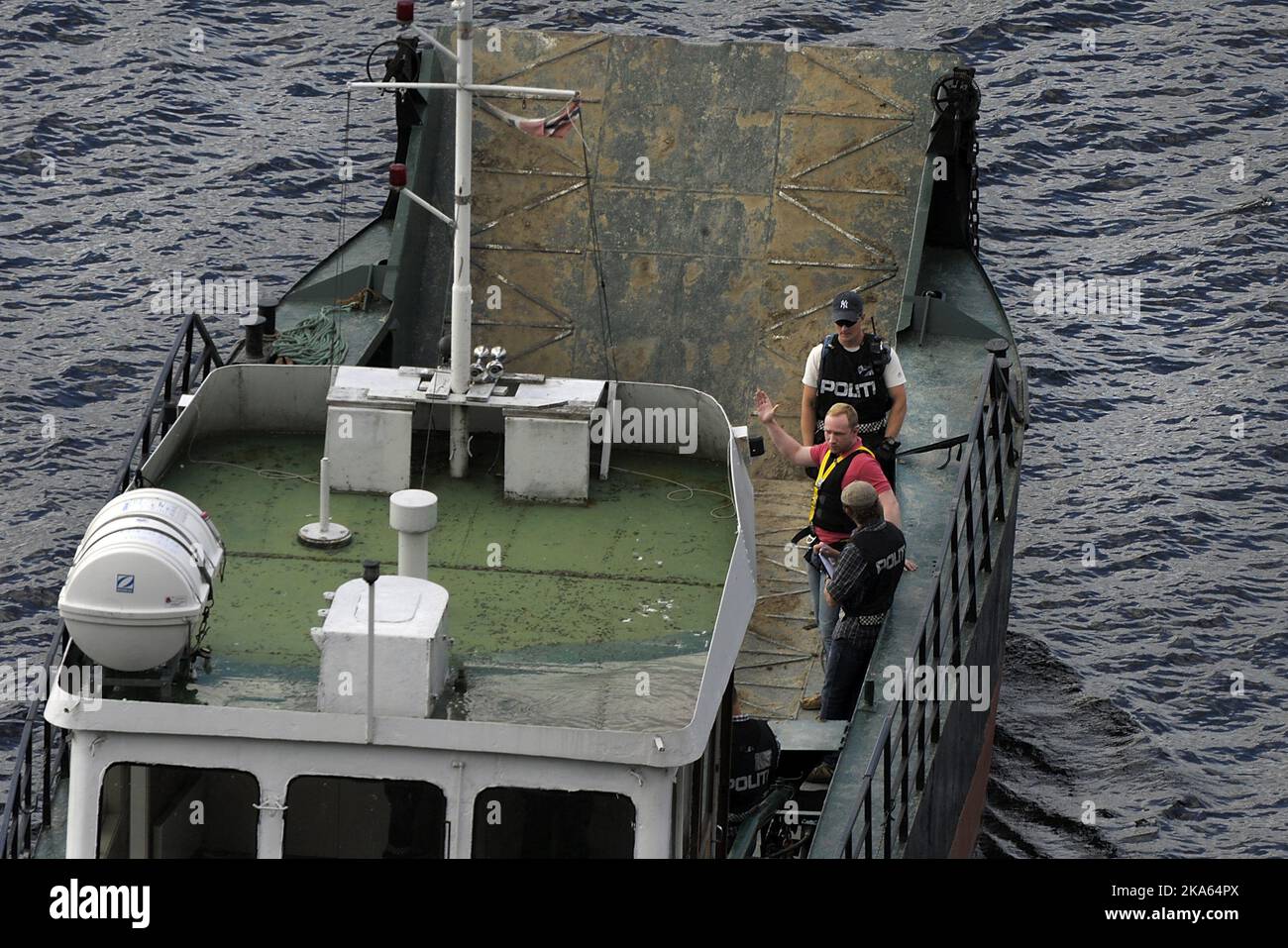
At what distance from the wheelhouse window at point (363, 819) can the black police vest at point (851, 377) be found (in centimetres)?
662

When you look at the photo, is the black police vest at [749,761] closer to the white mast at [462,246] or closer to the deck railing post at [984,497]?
the white mast at [462,246]

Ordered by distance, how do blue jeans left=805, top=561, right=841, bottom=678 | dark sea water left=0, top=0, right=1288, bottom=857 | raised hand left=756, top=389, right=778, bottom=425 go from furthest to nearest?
dark sea water left=0, top=0, right=1288, bottom=857
blue jeans left=805, top=561, right=841, bottom=678
raised hand left=756, top=389, right=778, bottom=425

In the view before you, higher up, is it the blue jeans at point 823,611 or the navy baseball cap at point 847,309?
the navy baseball cap at point 847,309

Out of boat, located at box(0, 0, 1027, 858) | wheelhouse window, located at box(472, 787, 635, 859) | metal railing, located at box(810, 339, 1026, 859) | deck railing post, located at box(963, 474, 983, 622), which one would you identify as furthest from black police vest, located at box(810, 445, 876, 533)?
wheelhouse window, located at box(472, 787, 635, 859)

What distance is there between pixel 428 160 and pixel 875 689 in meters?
9.56

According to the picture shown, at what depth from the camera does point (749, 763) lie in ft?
48.2

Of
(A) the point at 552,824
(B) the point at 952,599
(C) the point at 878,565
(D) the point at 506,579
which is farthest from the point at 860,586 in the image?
(A) the point at 552,824

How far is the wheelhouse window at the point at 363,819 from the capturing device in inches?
450

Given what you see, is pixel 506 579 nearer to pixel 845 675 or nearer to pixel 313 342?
pixel 845 675

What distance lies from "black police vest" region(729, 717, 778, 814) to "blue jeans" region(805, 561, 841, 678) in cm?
153

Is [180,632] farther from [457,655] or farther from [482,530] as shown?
[482,530]

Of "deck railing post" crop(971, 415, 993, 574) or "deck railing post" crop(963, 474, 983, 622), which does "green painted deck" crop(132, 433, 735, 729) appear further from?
"deck railing post" crop(971, 415, 993, 574)

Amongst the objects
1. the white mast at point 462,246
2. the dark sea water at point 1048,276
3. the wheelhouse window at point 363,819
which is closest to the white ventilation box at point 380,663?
the wheelhouse window at point 363,819

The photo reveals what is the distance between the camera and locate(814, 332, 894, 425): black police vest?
1695 cm
